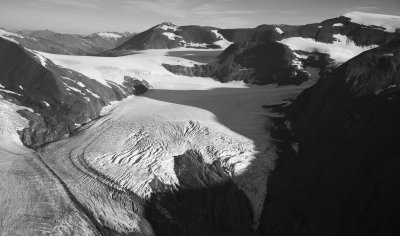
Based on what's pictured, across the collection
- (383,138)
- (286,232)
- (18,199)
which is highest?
(383,138)

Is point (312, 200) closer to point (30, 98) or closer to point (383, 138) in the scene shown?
point (383, 138)

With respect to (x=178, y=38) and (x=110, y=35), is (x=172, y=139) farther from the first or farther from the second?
(x=110, y=35)

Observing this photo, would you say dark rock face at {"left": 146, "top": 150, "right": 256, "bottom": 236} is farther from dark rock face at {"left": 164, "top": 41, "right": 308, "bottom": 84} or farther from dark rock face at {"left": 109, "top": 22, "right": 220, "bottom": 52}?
dark rock face at {"left": 109, "top": 22, "right": 220, "bottom": 52}

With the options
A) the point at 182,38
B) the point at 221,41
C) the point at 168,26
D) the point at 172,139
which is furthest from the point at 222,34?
the point at 172,139

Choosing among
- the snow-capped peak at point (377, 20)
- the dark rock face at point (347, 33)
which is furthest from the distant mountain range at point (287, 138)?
the snow-capped peak at point (377, 20)

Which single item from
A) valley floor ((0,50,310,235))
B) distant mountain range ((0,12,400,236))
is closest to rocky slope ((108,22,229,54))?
distant mountain range ((0,12,400,236))

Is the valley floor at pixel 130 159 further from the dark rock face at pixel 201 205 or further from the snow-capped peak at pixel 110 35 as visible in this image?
the snow-capped peak at pixel 110 35

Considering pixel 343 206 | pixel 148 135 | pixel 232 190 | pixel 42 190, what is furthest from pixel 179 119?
pixel 343 206
